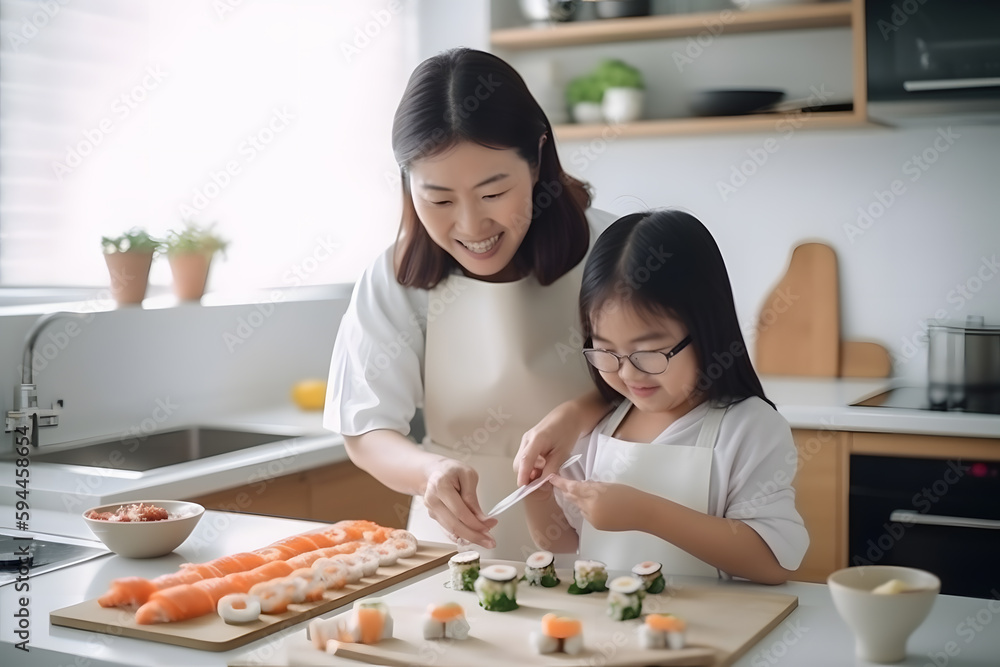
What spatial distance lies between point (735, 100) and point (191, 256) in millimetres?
1585

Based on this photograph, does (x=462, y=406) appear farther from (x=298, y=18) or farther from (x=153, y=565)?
(x=298, y=18)

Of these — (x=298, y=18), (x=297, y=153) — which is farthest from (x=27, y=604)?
(x=298, y=18)

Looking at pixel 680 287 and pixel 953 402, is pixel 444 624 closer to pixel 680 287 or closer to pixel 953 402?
pixel 680 287

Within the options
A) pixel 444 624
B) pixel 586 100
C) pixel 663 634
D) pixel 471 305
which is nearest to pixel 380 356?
pixel 471 305

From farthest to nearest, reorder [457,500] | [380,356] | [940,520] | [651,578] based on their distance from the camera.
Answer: [940,520] → [380,356] → [457,500] → [651,578]

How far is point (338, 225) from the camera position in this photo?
3.49 m

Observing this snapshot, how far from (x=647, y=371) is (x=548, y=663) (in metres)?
0.49

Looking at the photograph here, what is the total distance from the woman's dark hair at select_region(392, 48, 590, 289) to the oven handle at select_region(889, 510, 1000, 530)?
1.27m

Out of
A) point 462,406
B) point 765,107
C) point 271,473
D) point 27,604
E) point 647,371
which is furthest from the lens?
point 765,107

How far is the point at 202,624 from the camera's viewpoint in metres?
1.15

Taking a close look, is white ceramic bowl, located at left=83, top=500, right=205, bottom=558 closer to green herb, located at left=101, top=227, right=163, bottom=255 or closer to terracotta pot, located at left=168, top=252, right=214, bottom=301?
green herb, located at left=101, top=227, right=163, bottom=255

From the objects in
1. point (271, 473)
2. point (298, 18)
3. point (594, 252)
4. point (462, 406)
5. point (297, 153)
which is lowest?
point (271, 473)

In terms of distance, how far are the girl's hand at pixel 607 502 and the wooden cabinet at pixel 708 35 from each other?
71.8 inches

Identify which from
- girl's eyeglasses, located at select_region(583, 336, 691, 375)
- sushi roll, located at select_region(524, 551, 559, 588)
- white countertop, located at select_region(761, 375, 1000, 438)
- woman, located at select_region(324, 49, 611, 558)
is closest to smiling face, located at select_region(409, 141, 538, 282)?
woman, located at select_region(324, 49, 611, 558)
